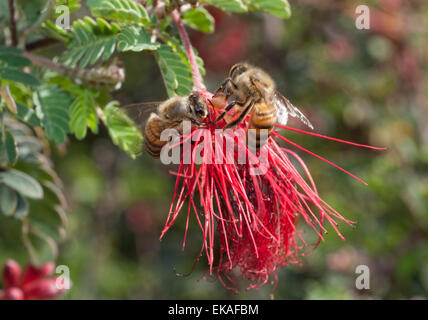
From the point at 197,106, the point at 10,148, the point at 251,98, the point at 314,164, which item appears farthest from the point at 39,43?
the point at 314,164

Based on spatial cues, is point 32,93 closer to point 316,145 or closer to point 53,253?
point 53,253

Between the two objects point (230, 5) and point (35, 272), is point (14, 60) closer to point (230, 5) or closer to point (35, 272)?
point (230, 5)

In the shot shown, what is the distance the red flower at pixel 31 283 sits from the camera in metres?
2.33

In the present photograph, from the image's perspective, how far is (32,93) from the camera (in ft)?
7.00

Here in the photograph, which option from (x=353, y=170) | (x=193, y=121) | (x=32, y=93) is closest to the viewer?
(x=193, y=121)

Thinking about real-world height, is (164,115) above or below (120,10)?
below

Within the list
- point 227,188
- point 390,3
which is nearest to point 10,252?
point 227,188

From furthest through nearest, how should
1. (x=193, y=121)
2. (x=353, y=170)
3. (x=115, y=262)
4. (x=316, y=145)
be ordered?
(x=115, y=262)
(x=316, y=145)
(x=353, y=170)
(x=193, y=121)

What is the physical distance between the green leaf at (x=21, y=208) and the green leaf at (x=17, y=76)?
1.75 ft

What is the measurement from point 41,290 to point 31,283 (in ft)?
0.27

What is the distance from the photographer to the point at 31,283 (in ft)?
7.84

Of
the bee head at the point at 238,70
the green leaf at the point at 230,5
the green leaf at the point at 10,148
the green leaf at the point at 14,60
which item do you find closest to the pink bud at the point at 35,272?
the green leaf at the point at 10,148

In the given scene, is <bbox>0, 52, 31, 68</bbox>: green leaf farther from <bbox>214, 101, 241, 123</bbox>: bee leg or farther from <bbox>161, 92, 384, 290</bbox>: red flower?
<bbox>214, 101, 241, 123</bbox>: bee leg

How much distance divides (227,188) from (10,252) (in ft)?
6.39
